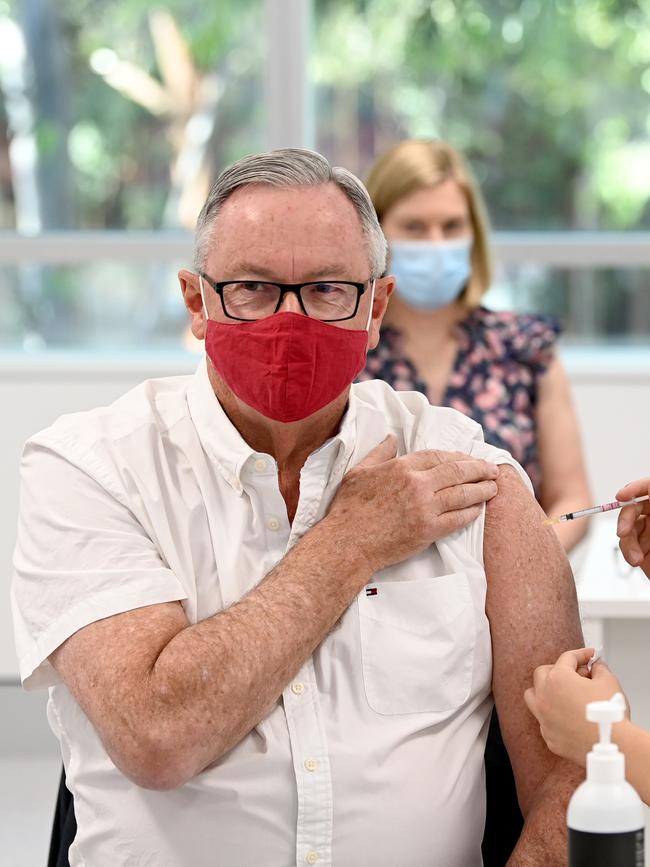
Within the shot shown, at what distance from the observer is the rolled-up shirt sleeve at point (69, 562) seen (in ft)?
4.80

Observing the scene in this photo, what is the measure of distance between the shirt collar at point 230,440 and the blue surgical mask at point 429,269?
4.96 ft

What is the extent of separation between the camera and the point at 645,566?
5.72ft

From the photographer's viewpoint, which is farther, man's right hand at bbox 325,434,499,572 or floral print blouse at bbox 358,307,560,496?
floral print blouse at bbox 358,307,560,496

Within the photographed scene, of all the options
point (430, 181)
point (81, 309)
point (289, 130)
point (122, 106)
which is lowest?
point (81, 309)

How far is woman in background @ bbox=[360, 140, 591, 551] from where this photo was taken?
3.09m

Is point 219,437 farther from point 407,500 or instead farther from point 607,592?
point 607,592

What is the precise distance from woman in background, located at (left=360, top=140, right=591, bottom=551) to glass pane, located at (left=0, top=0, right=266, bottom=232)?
4.36ft

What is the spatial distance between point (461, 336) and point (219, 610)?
1.75 meters

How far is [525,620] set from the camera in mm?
1576

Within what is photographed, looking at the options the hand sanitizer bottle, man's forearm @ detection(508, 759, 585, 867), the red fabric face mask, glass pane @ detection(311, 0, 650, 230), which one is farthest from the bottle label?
glass pane @ detection(311, 0, 650, 230)

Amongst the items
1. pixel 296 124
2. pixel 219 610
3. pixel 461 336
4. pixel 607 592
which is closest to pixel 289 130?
pixel 296 124

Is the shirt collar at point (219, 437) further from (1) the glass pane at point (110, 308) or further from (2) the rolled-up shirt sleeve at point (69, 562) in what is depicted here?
(1) the glass pane at point (110, 308)

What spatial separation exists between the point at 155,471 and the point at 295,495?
0.64 feet

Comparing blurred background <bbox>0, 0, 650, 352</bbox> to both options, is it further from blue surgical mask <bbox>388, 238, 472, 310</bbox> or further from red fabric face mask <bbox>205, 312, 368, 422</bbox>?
red fabric face mask <bbox>205, 312, 368, 422</bbox>
